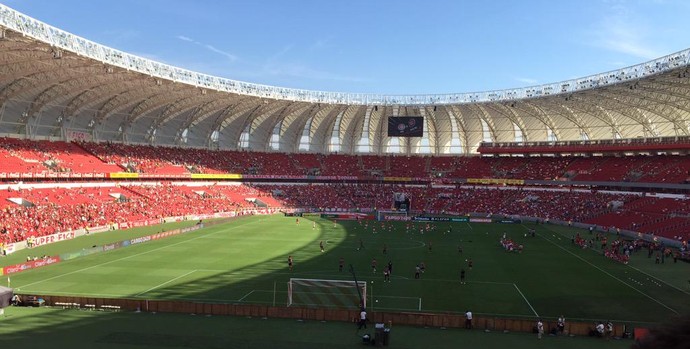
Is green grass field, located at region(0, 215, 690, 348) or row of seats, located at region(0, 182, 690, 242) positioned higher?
row of seats, located at region(0, 182, 690, 242)

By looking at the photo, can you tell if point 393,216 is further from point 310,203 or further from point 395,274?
point 395,274

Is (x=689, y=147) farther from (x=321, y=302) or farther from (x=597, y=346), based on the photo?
(x=321, y=302)

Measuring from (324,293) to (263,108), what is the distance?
Result: 58.9 m

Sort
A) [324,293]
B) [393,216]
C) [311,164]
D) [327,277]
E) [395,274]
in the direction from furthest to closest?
1. [311,164]
2. [393,216]
3. [395,274]
4. [327,277]
5. [324,293]

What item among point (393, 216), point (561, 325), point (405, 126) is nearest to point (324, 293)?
point (561, 325)

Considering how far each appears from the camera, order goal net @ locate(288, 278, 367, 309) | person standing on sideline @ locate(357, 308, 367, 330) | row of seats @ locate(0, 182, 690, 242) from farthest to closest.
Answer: row of seats @ locate(0, 182, 690, 242) < goal net @ locate(288, 278, 367, 309) < person standing on sideline @ locate(357, 308, 367, 330)

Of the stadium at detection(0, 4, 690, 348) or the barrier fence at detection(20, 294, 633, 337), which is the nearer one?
the barrier fence at detection(20, 294, 633, 337)

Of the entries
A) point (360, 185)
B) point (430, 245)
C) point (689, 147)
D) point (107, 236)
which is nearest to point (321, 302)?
point (430, 245)

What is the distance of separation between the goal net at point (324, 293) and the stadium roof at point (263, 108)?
30.6 m

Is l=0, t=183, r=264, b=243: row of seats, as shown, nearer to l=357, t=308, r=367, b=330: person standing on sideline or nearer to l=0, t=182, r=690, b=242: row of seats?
l=0, t=182, r=690, b=242: row of seats

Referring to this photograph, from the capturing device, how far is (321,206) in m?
85.2

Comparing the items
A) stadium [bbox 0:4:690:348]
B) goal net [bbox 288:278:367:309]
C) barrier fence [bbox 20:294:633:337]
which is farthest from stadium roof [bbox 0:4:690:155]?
goal net [bbox 288:278:367:309]

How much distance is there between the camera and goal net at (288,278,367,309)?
26750 millimetres

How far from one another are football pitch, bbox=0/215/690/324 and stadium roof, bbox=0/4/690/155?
18.1 m
